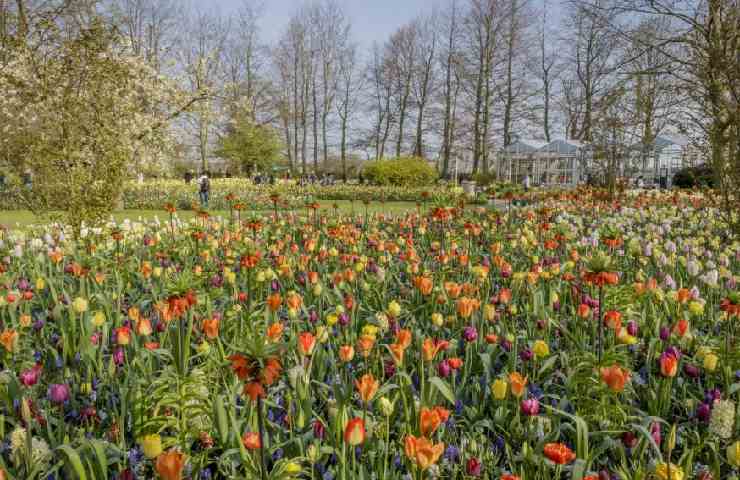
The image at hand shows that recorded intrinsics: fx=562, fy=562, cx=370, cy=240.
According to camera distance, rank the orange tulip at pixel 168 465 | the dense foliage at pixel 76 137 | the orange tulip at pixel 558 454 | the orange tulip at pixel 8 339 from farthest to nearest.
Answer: the dense foliage at pixel 76 137 → the orange tulip at pixel 8 339 → the orange tulip at pixel 558 454 → the orange tulip at pixel 168 465

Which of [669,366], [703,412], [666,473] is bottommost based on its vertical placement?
[703,412]

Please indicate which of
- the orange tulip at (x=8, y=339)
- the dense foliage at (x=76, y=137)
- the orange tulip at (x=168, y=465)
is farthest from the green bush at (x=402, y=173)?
the orange tulip at (x=168, y=465)

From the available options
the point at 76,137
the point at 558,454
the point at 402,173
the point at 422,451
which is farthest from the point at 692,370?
the point at 402,173

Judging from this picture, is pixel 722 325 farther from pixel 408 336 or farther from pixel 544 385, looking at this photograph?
pixel 408 336

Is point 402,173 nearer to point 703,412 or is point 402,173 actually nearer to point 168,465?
point 703,412

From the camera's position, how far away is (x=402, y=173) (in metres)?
25.7

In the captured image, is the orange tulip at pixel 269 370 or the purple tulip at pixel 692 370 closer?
the orange tulip at pixel 269 370

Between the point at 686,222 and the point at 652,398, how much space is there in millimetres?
6572

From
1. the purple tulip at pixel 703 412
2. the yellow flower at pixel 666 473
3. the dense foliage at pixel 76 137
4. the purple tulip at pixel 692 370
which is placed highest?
the dense foliage at pixel 76 137

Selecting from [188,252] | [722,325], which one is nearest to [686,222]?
[722,325]

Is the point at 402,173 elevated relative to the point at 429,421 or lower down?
elevated

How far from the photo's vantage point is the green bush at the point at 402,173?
2567cm

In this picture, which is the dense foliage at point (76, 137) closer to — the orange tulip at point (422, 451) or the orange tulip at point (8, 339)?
the orange tulip at point (8, 339)

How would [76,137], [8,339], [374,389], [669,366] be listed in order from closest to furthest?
[374,389], [669,366], [8,339], [76,137]
